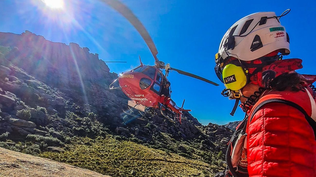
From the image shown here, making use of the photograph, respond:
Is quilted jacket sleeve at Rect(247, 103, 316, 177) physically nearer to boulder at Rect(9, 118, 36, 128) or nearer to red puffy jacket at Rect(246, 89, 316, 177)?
red puffy jacket at Rect(246, 89, 316, 177)

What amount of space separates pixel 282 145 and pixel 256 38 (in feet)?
4.20

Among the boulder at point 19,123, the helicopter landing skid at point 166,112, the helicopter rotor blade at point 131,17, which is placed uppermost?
the helicopter rotor blade at point 131,17

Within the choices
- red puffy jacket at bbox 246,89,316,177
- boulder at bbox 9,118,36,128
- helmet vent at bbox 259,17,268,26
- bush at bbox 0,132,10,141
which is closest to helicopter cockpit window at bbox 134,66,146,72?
helmet vent at bbox 259,17,268,26

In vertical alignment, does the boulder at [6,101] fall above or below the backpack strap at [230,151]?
above

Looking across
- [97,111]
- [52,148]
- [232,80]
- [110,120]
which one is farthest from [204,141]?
[232,80]

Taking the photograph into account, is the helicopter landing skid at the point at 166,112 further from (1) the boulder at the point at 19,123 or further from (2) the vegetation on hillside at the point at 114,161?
(1) the boulder at the point at 19,123

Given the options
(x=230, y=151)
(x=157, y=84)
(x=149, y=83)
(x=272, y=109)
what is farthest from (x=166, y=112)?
(x=272, y=109)

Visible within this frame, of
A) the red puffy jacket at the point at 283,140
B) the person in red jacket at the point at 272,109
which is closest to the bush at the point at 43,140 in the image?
the person in red jacket at the point at 272,109

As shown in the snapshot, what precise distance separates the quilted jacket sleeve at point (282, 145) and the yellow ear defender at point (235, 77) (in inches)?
24.3

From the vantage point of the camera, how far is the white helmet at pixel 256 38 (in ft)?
6.16

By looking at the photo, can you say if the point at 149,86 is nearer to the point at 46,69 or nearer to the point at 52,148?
the point at 52,148

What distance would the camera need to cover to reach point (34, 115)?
23000mm

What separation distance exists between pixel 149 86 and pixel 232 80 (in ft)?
27.4

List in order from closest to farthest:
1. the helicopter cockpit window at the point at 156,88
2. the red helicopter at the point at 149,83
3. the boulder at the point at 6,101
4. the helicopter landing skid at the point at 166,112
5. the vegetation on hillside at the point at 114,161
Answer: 1. the red helicopter at the point at 149,83
2. the helicopter cockpit window at the point at 156,88
3. the helicopter landing skid at the point at 166,112
4. the vegetation on hillside at the point at 114,161
5. the boulder at the point at 6,101
